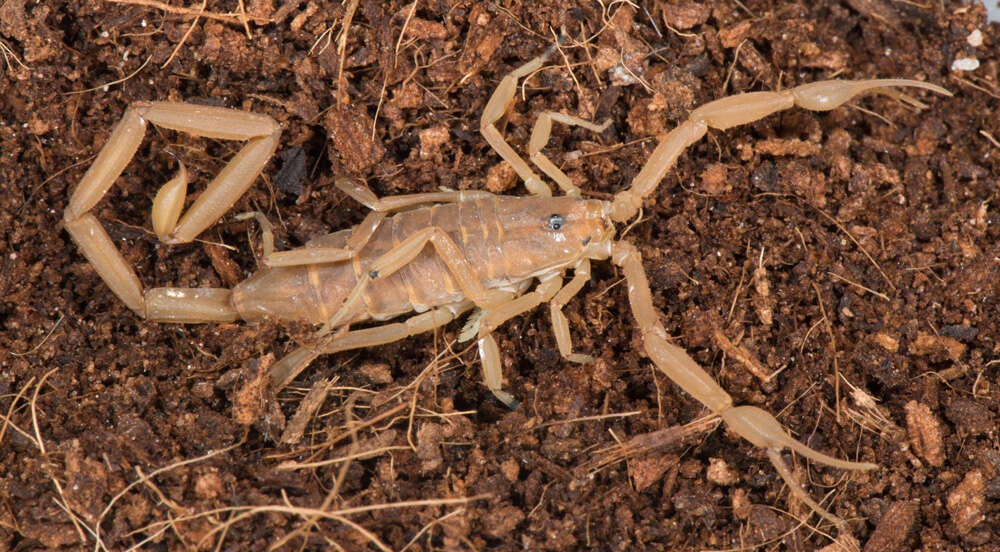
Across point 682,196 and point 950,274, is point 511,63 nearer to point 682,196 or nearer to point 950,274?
point 682,196

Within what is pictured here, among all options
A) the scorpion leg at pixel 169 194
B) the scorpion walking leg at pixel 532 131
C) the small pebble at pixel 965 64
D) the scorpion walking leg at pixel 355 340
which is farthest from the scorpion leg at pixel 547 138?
the small pebble at pixel 965 64

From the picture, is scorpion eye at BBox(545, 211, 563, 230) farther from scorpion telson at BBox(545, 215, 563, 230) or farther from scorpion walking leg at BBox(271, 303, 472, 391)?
scorpion walking leg at BBox(271, 303, 472, 391)

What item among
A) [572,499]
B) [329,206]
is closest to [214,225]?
[329,206]

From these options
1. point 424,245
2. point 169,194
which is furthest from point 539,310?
point 169,194

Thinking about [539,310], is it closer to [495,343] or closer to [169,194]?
[495,343]

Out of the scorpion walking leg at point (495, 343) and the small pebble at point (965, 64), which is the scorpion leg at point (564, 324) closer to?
the scorpion walking leg at point (495, 343)

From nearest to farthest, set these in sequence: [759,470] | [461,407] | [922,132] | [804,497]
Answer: [804,497], [759,470], [461,407], [922,132]
